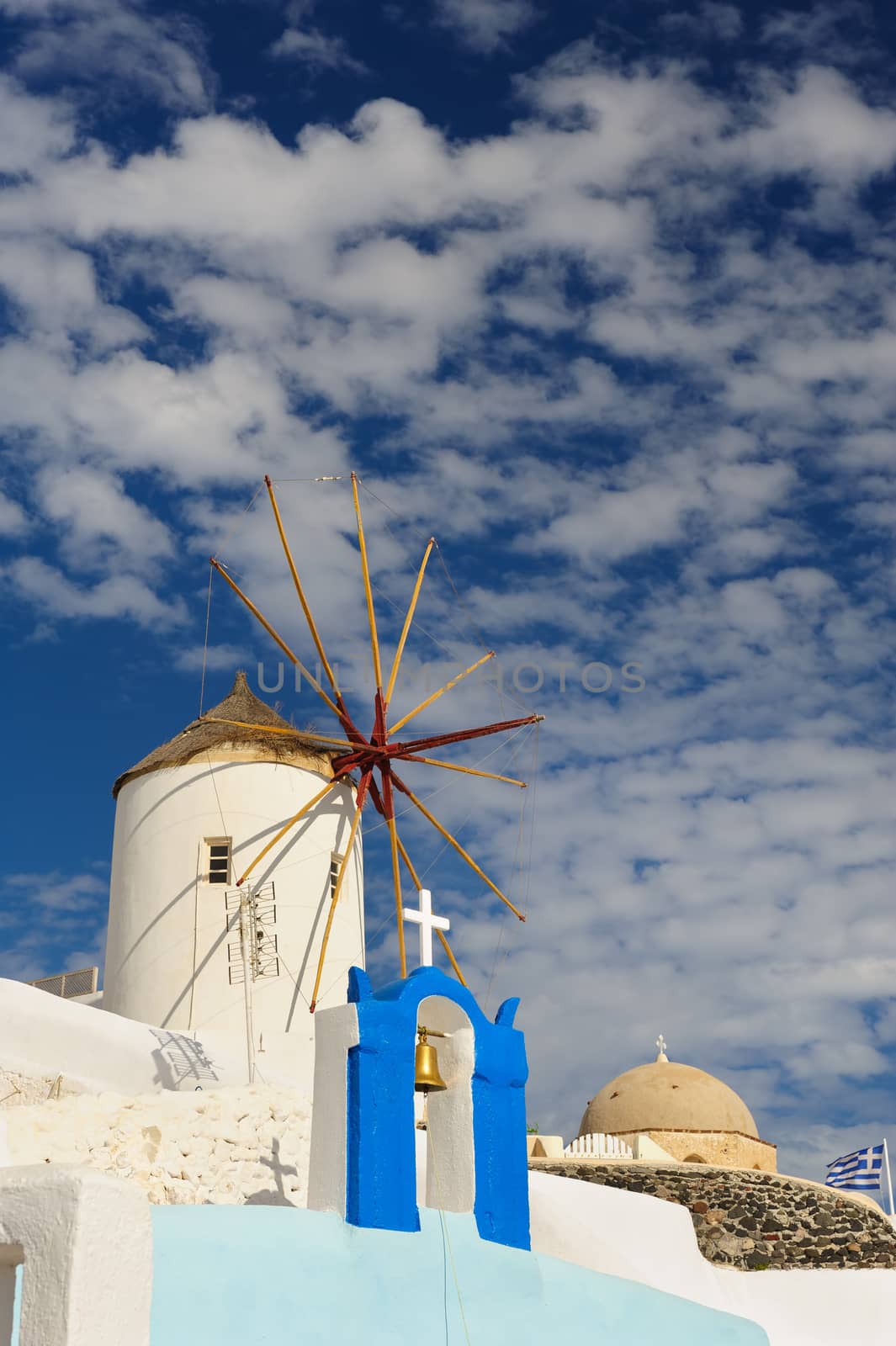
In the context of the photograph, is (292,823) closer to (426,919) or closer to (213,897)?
(213,897)

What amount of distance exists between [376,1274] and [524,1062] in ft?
6.42

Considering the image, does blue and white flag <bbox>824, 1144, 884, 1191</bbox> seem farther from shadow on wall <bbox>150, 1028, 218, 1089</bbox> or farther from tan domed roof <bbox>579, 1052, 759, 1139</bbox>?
shadow on wall <bbox>150, 1028, 218, 1089</bbox>

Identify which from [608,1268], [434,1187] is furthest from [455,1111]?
[608,1268]

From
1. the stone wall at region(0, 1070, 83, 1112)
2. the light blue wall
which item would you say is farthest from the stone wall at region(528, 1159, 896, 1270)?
the light blue wall

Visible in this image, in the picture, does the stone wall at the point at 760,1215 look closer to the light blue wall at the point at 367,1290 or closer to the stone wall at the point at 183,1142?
the stone wall at the point at 183,1142

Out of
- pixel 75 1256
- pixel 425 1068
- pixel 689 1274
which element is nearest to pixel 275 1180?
pixel 425 1068

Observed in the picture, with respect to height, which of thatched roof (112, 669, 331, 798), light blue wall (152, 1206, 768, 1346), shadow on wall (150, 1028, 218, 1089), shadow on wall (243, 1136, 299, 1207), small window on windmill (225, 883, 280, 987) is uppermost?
thatched roof (112, 669, 331, 798)

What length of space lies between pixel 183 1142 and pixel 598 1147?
6611 mm

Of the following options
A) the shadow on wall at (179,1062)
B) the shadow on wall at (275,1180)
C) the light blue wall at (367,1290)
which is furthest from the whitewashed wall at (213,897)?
the light blue wall at (367,1290)

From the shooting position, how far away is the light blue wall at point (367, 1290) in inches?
239

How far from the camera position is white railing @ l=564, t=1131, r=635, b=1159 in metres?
15.2

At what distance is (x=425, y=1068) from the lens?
7.80 metres

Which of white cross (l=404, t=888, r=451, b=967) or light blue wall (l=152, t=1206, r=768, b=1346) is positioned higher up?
white cross (l=404, t=888, r=451, b=967)

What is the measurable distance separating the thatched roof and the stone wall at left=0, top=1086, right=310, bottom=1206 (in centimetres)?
528
